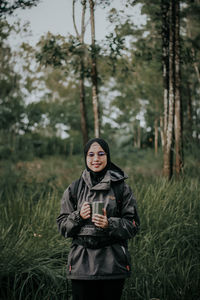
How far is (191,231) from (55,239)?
1909 millimetres

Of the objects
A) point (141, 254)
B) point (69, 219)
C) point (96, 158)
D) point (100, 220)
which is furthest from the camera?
point (141, 254)

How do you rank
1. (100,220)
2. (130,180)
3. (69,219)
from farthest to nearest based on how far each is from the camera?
(130,180), (69,219), (100,220)

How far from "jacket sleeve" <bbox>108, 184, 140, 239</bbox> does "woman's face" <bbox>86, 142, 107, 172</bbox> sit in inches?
9.7

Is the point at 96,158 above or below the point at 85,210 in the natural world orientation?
above

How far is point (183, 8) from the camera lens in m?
11.5

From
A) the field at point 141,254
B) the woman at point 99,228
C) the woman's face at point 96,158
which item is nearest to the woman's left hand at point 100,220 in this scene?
the woman at point 99,228

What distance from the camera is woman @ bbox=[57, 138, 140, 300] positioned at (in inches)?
88.7

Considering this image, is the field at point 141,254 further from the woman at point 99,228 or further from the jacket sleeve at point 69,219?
the jacket sleeve at point 69,219

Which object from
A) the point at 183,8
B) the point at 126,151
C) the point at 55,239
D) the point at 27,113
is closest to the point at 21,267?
the point at 55,239

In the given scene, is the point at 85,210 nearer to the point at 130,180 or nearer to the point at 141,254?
the point at 141,254

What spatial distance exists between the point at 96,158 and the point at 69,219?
47cm

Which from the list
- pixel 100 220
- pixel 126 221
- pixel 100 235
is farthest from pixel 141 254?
pixel 100 220

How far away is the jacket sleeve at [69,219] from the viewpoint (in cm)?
230

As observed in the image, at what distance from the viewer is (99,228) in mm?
2244
